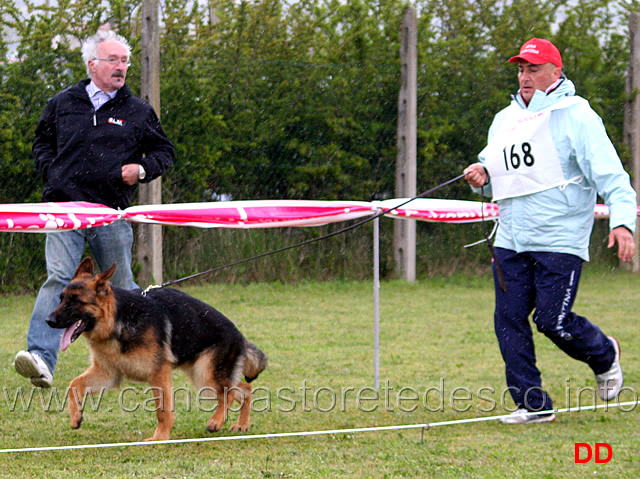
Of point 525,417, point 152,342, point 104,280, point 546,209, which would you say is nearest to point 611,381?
point 525,417

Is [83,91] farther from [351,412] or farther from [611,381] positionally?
[611,381]

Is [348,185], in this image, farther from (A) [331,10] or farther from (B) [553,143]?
(B) [553,143]

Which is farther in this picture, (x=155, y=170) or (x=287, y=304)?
(x=287, y=304)

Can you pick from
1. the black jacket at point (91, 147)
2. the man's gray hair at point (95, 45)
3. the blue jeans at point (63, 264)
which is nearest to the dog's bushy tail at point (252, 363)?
the blue jeans at point (63, 264)


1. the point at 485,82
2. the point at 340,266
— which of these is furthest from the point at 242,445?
the point at 485,82

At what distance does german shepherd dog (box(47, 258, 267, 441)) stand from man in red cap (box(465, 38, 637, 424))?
4.59 ft

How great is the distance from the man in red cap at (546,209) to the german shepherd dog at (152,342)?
1.40 metres

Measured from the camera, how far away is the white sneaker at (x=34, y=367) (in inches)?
179

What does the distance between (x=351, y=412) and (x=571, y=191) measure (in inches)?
63.0

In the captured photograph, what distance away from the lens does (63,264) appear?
15.9ft

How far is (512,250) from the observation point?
15.5 ft

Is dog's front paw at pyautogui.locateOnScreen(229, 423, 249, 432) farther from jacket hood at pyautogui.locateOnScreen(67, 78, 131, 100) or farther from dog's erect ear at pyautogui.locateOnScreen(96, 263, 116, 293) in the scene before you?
jacket hood at pyautogui.locateOnScreen(67, 78, 131, 100)

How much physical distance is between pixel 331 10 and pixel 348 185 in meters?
2.37

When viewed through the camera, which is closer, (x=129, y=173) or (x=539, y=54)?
(x=539, y=54)
